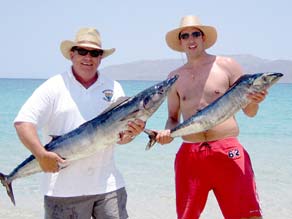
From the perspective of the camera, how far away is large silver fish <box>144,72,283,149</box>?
13.9 ft

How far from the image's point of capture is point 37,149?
3963 mm

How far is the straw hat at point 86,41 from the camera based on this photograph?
4.25 m

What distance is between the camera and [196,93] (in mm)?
Answer: 4934

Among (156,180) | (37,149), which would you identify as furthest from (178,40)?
(156,180)

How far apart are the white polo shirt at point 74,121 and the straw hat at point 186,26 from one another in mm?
1185

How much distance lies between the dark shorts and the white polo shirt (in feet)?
0.16

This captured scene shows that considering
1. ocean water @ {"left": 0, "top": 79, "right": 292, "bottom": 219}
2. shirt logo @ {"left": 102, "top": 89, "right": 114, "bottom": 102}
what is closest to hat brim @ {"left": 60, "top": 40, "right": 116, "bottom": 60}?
shirt logo @ {"left": 102, "top": 89, "right": 114, "bottom": 102}

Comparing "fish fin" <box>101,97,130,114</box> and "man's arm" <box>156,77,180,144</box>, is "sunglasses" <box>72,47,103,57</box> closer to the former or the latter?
"fish fin" <box>101,97,130,114</box>

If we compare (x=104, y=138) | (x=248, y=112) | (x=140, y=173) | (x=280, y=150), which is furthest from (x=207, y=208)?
(x=280, y=150)

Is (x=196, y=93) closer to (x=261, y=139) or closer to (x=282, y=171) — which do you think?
(x=282, y=171)

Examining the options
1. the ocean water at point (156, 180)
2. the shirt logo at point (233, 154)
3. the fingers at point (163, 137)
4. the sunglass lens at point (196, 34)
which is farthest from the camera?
the ocean water at point (156, 180)

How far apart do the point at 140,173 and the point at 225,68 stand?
6264 millimetres

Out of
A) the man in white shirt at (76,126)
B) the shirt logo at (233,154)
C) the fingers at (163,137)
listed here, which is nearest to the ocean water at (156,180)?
the shirt logo at (233,154)

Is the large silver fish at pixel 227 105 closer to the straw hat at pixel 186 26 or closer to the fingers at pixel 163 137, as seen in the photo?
the fingers at pixel 163 137
